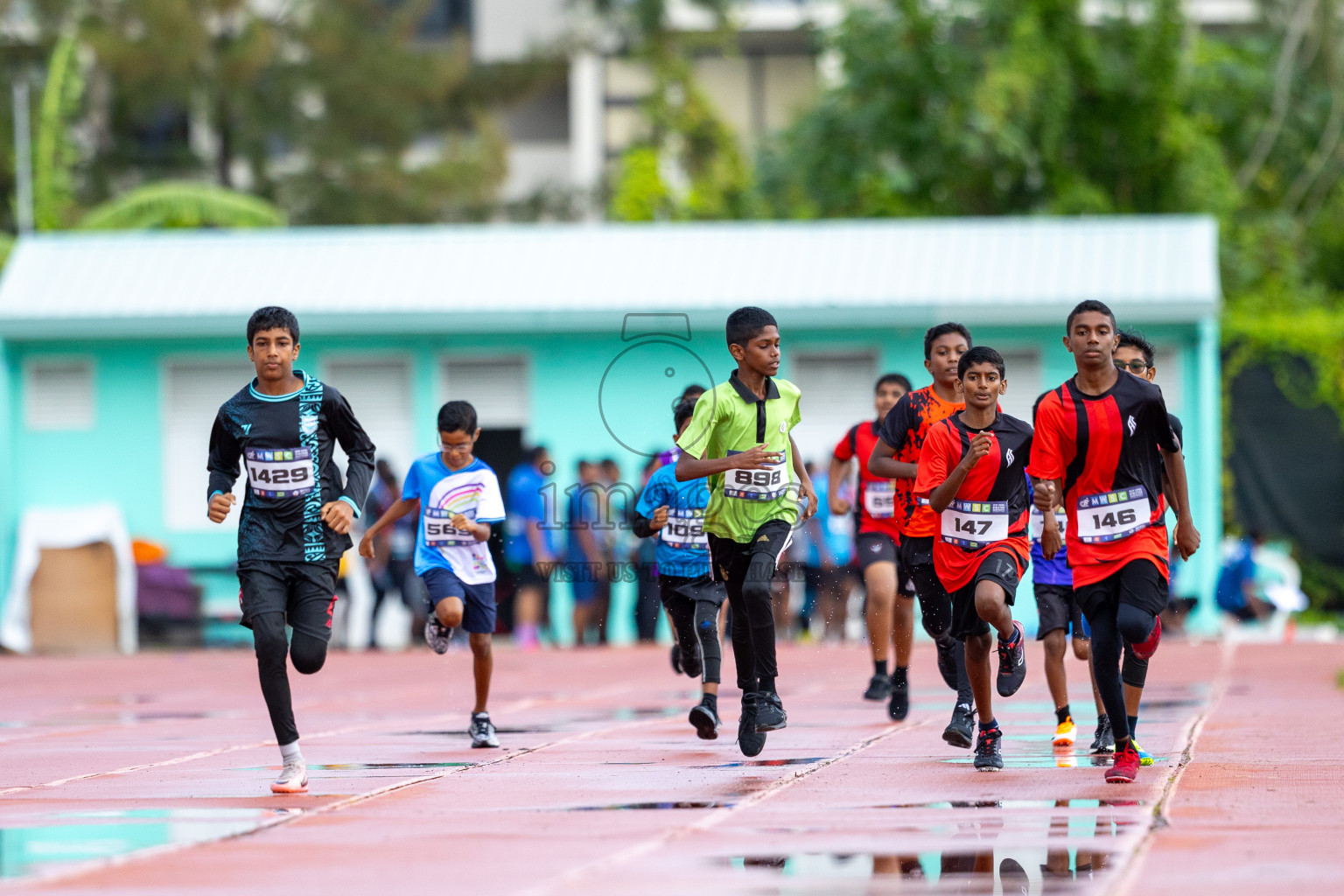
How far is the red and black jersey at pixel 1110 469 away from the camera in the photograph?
27.4ft

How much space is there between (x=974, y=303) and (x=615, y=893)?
56.2 feet

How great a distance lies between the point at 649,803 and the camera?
312 inches

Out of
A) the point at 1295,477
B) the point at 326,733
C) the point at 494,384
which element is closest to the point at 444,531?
the point at 326,733

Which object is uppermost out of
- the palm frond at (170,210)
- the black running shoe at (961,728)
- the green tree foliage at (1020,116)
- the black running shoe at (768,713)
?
the green tree foliage at (1020,116)

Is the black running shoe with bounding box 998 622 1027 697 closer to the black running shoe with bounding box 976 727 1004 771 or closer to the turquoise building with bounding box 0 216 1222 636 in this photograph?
the black running shoe with bounding box 976 727 1004 771

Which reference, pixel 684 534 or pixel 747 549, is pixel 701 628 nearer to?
pixel 684 534

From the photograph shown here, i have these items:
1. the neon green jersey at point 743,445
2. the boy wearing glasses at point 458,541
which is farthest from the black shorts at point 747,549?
the boy wearing glasses at point 458,541

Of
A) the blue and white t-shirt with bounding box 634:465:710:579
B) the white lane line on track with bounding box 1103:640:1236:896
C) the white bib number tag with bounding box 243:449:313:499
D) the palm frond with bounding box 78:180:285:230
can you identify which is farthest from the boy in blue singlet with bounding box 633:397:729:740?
the palm frond with bounding box 78:180:285:230

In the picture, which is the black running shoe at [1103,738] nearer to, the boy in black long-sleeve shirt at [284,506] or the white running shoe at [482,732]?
the white running shoe at [482,732]

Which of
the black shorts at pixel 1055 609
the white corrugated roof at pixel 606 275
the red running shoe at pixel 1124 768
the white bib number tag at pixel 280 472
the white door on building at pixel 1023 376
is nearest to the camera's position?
the red running shoe at pixel 1124 768

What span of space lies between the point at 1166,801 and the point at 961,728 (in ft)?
5.97

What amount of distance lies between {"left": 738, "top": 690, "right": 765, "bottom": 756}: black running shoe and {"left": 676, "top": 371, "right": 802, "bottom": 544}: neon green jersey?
70 cm

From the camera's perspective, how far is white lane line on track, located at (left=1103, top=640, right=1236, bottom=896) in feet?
19.4

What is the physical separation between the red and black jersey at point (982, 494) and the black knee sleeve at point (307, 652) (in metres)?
2.65
